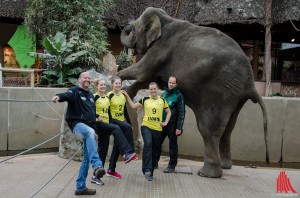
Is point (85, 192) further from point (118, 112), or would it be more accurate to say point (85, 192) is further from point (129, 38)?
point (129, 38)

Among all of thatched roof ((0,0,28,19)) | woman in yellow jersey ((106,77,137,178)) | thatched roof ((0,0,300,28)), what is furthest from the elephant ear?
thatched roof ((0,0,28,19))

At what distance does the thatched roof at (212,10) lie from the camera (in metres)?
15.7

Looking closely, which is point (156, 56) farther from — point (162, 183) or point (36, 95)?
point (36, 95)

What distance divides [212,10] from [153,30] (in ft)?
35.5

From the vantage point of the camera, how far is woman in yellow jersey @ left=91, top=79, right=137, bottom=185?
4.85 m

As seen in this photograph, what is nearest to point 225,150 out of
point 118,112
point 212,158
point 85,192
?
point 212,158

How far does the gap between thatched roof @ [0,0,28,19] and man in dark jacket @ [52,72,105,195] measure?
1411cm

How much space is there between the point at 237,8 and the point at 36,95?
34.5 feet

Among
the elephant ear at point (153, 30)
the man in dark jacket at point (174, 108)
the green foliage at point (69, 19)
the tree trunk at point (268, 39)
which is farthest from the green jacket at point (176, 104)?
the tree trunk at point (268, 39)

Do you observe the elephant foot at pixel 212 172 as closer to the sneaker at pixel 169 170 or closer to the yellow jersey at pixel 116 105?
the sneaker at pixel 169 170

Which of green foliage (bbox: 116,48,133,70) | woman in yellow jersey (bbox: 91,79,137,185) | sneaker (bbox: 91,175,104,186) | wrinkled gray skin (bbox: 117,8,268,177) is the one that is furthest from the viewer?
green foliage (bbox: 116,48,133,70)

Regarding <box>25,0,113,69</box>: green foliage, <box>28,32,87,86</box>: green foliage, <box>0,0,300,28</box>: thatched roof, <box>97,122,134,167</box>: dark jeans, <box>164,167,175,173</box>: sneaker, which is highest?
<box>0,0,300,28</box>: thatched roof

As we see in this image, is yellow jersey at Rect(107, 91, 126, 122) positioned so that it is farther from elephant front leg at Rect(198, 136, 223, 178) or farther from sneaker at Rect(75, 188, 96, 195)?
elephant front leg at Rect(198, 136, 223, 178)

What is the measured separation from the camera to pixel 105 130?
16.4ft
